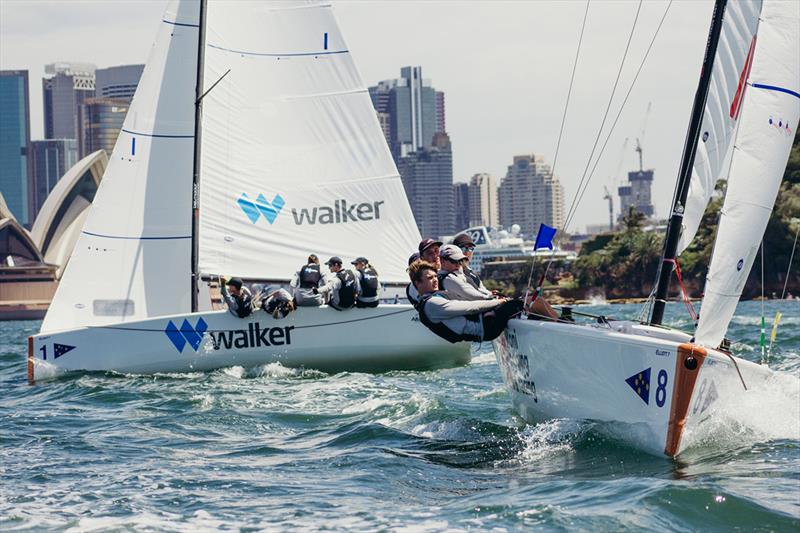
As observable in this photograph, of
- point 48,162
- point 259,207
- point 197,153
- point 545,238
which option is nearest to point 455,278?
point 545,238

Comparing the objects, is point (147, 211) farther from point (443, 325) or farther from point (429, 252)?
point (443, 325)

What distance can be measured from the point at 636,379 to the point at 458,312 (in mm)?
1316

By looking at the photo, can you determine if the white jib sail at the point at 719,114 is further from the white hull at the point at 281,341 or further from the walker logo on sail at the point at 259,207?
the walker logo on sail at the point at 259,207

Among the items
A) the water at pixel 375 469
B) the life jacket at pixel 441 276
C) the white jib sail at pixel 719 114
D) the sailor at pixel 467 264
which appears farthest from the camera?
the sailor at pixel 467 264

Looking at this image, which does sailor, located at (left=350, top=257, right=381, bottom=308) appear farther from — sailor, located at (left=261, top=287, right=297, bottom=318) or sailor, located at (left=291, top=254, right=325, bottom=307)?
sailor, located at (left=261, top=287, right=297, bottom=318)

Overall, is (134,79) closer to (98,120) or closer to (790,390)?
(98,120)

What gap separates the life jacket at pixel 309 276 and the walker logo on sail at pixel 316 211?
1270mm

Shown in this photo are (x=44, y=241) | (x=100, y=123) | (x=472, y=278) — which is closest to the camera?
(x=472, y=278)

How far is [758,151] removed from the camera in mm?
6199

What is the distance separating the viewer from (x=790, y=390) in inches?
251

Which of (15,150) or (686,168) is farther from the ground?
(15,150)

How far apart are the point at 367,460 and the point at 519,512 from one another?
1.72m

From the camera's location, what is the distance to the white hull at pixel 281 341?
38.9 ft

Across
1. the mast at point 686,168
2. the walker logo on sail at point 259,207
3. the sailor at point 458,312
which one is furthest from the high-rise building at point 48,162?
the mast at point 686,168
